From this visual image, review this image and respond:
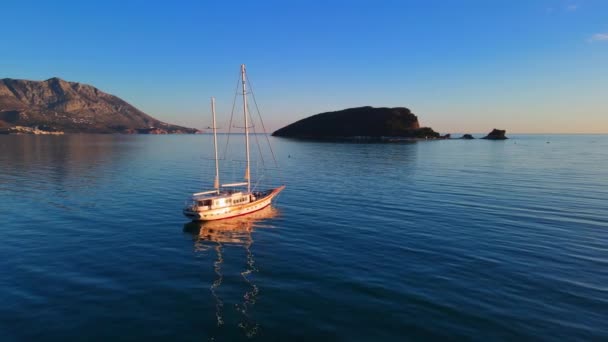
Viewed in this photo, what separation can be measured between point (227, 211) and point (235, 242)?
8.75 meters

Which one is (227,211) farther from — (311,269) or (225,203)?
(311,269)

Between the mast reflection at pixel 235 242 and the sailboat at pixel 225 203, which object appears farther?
the sailboat at pixel 225 203

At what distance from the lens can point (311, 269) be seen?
1001 inches

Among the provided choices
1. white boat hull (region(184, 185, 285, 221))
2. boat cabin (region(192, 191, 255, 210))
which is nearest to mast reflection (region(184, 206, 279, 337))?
white boat hull (region(184, 185, 285, 221))

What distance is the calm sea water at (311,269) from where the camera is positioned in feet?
58.7

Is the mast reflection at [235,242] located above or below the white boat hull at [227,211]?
below

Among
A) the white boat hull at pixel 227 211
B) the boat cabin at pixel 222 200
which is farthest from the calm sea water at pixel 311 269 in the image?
the boat cabin at pixel 222 200

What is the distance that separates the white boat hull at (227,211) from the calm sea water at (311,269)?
1580mm

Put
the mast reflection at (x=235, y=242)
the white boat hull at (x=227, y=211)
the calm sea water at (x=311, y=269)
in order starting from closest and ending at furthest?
the calm sea water at (x=311, y=269), the mast reflection at (x=235, y=242), the white boat hull at (x=227, y=211)

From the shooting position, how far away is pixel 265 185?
217 feet

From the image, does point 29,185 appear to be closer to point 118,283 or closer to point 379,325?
point 118,283

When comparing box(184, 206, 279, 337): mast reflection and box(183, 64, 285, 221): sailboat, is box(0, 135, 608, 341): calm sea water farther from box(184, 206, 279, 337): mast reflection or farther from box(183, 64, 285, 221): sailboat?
box(183, 64, 285, 221): sailboat

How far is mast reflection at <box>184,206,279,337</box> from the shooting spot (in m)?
19.0

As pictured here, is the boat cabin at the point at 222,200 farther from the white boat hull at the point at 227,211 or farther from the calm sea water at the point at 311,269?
the calm sea water at the point at 311,269
